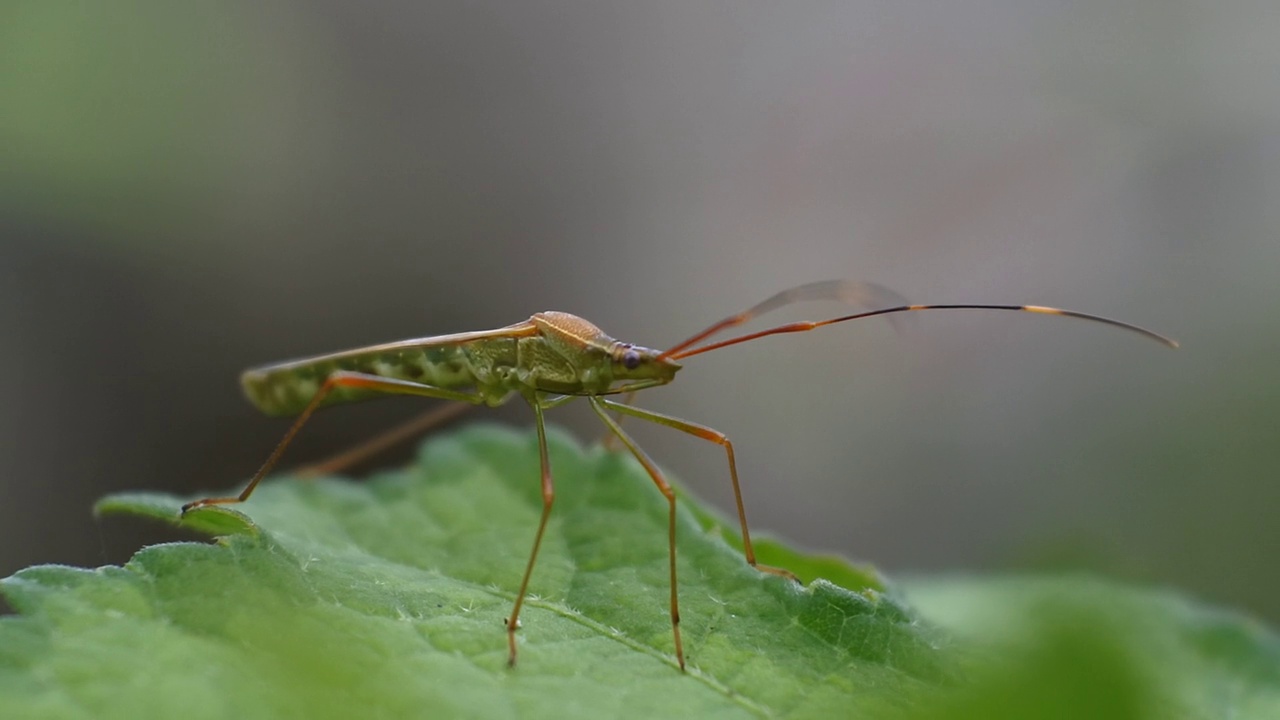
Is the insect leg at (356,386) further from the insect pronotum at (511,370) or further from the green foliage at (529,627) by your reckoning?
the green foliage at (529,627)

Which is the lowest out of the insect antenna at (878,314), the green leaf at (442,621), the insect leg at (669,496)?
the green leaf at (442,621)

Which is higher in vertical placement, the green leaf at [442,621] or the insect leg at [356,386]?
the insect leg at [356,386]

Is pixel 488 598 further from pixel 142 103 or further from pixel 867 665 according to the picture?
pixel 142 103

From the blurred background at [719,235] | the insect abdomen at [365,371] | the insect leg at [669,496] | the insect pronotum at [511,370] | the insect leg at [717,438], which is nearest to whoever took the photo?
the insect leg at [669,496]

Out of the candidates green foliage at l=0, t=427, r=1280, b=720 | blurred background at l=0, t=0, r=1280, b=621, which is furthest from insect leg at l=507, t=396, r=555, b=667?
blurred background at l=0, t=0, r=1280, b=621

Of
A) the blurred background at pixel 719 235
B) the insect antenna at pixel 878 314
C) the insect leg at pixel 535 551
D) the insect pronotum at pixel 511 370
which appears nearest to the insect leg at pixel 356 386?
the insect pronotum at pixel 511 370

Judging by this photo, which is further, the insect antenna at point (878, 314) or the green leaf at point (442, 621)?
the insect antenna at point (878, 314)

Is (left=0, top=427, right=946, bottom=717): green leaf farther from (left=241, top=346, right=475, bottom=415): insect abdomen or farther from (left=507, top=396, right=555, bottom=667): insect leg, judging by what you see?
(left=241, top=346, right=475, bottom=415): insect abdomen
